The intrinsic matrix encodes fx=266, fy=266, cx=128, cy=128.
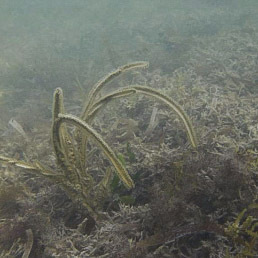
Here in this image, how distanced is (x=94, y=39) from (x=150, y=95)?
977cm

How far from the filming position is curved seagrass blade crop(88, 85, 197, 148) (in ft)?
6.95

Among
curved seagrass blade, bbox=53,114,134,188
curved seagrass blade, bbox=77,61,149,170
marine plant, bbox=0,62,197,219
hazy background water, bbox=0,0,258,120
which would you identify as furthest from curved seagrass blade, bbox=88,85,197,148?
hazy background water, bbox=0,0,258,120

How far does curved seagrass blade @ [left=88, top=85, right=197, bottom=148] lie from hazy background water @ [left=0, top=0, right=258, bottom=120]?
416 centimetres

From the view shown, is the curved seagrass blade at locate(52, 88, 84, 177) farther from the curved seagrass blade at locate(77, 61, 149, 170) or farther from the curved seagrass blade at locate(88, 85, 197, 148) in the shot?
the curved seagrass blade at locate(88, 85, 197, 148)

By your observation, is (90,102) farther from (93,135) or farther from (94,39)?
(94,39)

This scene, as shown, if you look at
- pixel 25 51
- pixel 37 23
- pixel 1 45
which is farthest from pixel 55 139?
pixel 37 23

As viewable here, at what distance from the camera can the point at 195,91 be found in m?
4.27

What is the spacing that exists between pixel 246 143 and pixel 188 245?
122cm

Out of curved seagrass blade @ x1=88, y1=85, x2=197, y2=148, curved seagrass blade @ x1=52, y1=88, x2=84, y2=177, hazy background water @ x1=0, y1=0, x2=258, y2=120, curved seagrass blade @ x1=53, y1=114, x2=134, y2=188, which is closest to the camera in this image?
curved seagrass blade @ x1=53, y1=114, x2=134, y2=188

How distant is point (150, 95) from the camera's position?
2.33 meters

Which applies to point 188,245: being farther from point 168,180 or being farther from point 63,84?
point 63,84

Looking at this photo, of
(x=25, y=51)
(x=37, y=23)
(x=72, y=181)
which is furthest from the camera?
(x=37, y=23)

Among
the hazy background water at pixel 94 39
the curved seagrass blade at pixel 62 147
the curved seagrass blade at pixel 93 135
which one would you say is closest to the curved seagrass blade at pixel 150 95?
the curved seagrass blade at pixel 62 147

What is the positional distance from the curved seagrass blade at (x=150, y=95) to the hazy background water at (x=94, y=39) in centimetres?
416
